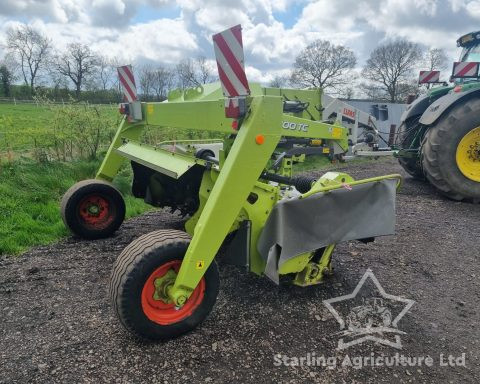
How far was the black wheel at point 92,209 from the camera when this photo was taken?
4062mm

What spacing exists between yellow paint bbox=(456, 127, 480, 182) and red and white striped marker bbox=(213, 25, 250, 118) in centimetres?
440

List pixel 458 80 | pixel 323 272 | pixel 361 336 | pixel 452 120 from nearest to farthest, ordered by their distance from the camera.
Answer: pixel 361 336, pixel 323 272, pixel 452 120, pixel 458 80

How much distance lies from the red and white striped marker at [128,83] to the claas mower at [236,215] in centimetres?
57

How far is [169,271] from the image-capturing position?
2377mm

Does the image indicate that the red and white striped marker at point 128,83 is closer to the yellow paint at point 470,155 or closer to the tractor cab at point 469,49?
the yellow paint at point 470,155

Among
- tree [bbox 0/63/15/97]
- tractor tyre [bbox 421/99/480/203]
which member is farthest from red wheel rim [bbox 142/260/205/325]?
tree [bbox 0/63/15/97]

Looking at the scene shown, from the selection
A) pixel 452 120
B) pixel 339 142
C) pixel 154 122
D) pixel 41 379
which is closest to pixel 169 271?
pixel 41 379

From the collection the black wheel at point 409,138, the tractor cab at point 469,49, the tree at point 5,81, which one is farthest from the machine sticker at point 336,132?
the tree at point 5,81

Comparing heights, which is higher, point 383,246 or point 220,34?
point 220,34

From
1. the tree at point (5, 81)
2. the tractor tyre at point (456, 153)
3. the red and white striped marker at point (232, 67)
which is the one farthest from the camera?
the tree at point (5, 81)

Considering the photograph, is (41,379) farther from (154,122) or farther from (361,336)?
(154,122)

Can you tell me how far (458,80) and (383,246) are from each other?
451 cm

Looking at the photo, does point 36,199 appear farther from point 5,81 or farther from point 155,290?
point 5,81

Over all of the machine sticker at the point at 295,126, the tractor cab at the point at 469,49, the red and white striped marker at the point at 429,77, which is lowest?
the machine sticker at the point at 295,126
